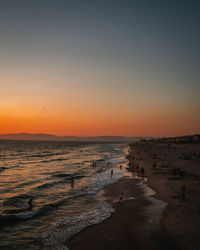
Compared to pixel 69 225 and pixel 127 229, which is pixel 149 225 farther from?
pixel 69 225

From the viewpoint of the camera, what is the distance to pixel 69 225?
1316 centimetres

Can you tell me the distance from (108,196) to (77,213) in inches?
219

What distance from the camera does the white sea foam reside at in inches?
431

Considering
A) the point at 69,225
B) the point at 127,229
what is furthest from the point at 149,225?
the point at 69,225

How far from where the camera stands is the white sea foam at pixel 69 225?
35.9 ft

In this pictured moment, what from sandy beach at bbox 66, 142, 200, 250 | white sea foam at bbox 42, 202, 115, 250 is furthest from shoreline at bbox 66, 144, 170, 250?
white sea foam at bbox 42, 202, 115, 250

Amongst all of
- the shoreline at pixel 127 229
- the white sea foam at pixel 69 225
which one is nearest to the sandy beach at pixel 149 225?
the shoreline at pixel 127 229

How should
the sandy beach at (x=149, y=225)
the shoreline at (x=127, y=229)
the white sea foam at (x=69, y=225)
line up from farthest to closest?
1. the white sea foam at (x=69, y=225)
2. the shoreline at (x=127, y=229)
3. the sandy beach at (x=149, y=225)

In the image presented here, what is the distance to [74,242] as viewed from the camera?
1077cm

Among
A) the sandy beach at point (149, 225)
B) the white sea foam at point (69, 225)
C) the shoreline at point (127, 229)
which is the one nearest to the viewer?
the sandy beach at point (149, 225)

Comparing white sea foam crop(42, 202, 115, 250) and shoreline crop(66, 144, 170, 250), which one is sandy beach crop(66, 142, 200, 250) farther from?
white sea foam crop(42, 202, 115, 250)

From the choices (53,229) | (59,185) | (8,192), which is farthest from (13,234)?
(59,185)

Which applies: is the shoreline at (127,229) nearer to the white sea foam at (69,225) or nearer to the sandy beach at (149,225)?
the sandy beach at (149,225)

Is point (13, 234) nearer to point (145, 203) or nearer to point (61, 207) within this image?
point (61, 207)
